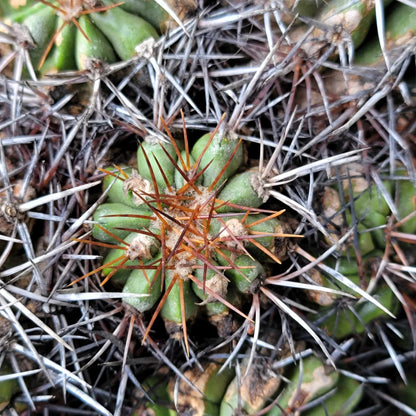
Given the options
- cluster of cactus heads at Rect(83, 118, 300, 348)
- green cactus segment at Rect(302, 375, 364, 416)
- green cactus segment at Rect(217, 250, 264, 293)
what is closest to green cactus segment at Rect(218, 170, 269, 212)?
cluster of cactus heads at Rect(83, 118, 300, 348)

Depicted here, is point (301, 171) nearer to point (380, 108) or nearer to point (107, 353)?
point (380, 108)

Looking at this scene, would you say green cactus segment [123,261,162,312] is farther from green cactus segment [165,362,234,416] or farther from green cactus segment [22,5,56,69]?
green cactus segment [22,5,56,69]

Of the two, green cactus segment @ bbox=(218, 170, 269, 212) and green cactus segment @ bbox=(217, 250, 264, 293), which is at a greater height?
green cactus segment @ bbox=(218, 170, 269, 212)

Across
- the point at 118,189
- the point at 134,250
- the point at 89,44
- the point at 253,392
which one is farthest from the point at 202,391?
the point at 89,44

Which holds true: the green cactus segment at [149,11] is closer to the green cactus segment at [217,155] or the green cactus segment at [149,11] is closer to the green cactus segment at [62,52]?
the green cactus segment at [62,52]

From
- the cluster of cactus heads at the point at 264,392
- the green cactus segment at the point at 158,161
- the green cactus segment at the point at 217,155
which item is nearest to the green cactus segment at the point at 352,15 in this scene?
the green cactus segment at the point at 217,155

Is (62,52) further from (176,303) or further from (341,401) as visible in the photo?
(341,401)
